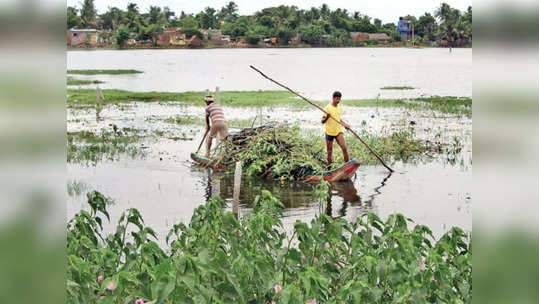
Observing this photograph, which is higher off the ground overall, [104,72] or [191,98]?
[104,72]

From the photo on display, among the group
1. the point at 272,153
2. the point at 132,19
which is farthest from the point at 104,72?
the point at 272,153

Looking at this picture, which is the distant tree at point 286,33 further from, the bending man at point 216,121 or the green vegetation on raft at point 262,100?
the bending man at point 216,121

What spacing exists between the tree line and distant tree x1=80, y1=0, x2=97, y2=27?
12 cm

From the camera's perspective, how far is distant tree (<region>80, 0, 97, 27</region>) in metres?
69.6

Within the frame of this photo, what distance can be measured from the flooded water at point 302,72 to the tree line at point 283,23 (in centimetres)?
263

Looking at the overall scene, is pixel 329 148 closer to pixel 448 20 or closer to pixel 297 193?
pixel 297 193

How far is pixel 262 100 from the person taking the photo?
25719 millimetres

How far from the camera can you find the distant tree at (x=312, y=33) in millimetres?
56938

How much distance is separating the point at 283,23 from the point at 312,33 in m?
3.13

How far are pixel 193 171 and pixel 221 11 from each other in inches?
2108

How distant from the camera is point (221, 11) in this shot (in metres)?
63.0
